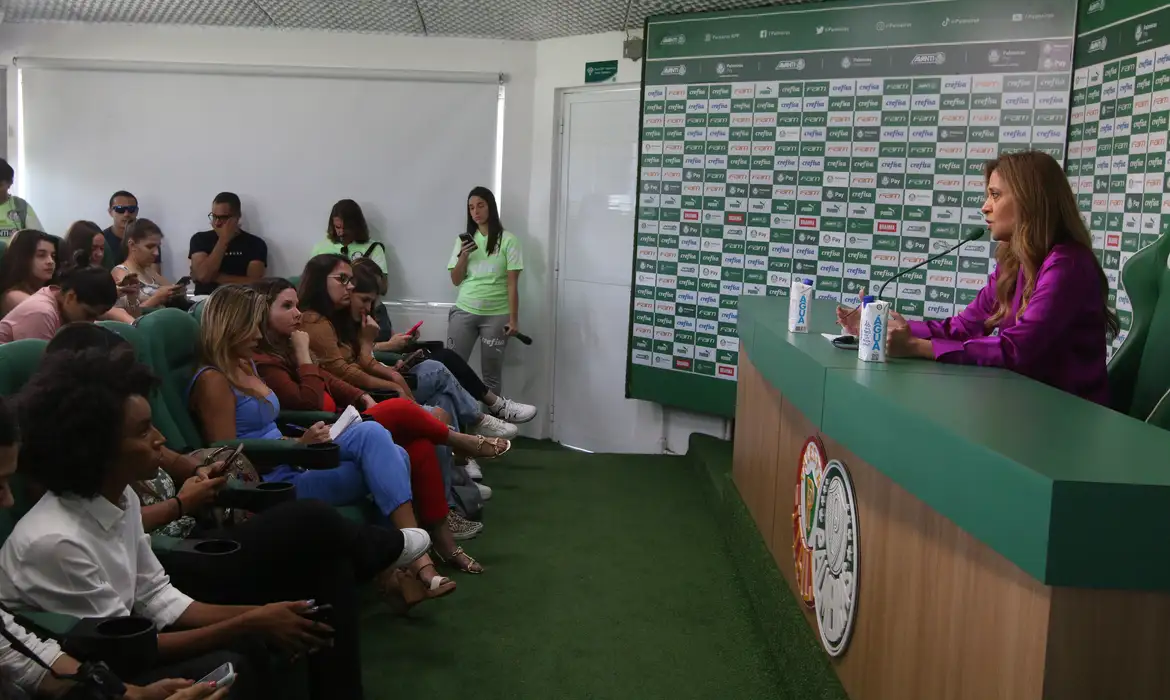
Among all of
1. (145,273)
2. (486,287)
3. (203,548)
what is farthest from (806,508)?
(145,273)

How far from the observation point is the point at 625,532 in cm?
435

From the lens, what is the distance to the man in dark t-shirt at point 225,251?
638 cm

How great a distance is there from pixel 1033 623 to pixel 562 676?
1.66 metres

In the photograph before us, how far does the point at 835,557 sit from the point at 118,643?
1608 millimetres

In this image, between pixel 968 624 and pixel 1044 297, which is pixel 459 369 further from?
pixel 968 624

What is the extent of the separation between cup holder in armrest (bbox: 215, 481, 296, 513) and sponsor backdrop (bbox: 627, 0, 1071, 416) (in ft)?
11.0

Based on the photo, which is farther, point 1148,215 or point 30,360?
point 1148,215

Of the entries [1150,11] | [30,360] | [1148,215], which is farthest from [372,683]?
[1150,11]

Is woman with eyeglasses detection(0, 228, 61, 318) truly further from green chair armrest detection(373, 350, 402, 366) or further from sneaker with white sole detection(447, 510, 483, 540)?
sneaker with white sole detection(447, 510, 483, 540)

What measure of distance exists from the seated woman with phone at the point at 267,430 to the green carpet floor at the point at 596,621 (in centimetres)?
23

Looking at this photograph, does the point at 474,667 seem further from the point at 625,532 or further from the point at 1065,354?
the point at 1065,354

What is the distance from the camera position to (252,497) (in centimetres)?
242

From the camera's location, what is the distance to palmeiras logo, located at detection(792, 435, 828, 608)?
271cm

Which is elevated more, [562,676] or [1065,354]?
[1065,354]
